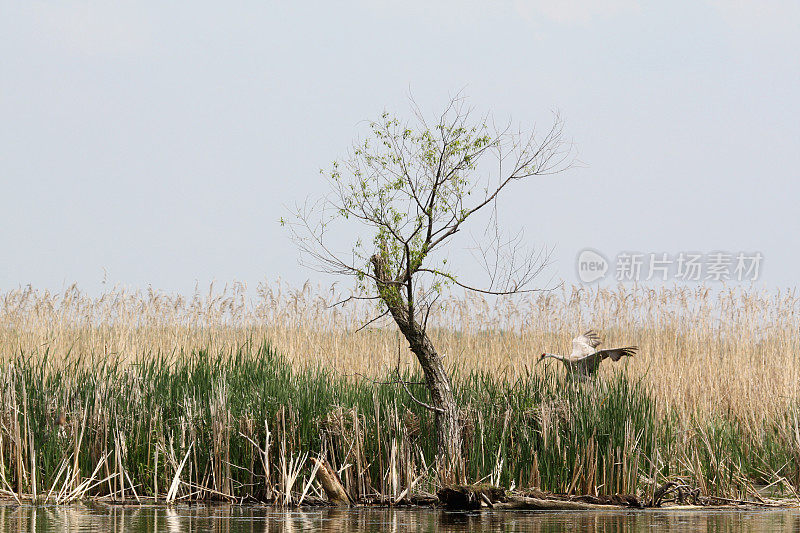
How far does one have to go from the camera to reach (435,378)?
22.5ft

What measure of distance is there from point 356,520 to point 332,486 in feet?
3.09

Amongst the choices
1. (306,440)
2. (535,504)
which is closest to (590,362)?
(535,504)

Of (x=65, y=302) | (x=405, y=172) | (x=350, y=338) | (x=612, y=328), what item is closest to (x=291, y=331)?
(x=350, y=338)

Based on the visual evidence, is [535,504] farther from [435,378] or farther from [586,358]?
[586,358]

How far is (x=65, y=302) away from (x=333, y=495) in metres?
8.44

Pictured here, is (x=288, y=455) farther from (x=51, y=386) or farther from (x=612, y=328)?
(x=612, y=328)

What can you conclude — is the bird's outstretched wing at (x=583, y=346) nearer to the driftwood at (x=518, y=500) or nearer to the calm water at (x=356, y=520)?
the driftwood at (x=518, y=500)

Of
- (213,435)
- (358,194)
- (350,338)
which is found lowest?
(213,435)

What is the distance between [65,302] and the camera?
1327cm

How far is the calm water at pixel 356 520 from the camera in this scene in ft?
16.7

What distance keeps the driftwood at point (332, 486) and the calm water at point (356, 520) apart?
26 cm

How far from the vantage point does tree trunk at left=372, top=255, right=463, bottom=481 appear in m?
6.72

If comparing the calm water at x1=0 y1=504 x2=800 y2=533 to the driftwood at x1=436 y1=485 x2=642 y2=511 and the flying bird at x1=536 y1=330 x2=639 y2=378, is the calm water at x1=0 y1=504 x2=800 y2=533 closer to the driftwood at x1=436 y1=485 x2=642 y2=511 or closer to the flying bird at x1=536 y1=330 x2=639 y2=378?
the driftwood at x1=436 y1=485 x2=642 y2=511

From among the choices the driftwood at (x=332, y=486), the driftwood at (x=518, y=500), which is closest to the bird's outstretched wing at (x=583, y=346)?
the driftwood at (x=518, y=500)
